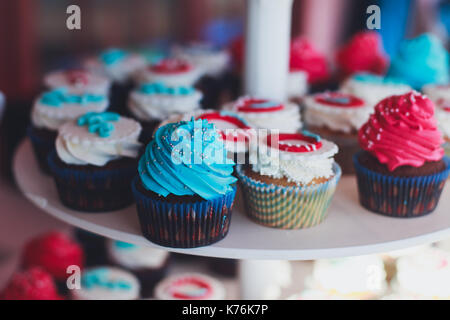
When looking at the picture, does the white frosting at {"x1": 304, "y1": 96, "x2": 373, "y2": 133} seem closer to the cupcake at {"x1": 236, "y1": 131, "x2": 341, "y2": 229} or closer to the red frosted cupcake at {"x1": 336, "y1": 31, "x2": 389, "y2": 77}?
the cupcake at {"x1": 236, "y1": 131, "x2": 341, "y2": 229}

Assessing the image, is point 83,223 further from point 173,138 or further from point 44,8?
point 44,8

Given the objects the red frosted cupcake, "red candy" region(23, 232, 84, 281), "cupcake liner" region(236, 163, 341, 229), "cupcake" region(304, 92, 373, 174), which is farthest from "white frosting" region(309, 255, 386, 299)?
"red candy" region(23, 232, 84, 281)

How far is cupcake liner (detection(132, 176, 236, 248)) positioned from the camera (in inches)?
58.9

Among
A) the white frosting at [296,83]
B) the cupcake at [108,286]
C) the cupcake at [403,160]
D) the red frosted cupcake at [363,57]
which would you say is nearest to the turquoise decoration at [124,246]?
the cupcake at [108,286]

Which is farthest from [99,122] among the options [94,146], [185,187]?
[185,187]

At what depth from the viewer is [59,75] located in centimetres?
257

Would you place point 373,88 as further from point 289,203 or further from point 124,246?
point 124,246

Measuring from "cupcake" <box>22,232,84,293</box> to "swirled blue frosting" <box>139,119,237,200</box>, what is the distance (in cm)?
140

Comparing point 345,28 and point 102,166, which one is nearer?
point 102,166

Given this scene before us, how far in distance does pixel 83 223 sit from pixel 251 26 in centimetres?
92

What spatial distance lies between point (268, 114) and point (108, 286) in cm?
122
